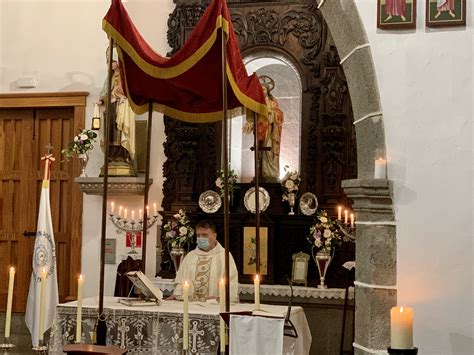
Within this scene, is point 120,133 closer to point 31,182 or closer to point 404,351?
point 31,182

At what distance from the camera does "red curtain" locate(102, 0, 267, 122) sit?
5.34 m

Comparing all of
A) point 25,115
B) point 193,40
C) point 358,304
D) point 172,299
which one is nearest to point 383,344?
point 358,304

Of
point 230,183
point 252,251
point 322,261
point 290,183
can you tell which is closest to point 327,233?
point 322,261

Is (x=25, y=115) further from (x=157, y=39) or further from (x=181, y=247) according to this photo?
(x=181, y=247)

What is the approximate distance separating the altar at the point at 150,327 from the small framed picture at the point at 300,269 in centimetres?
174

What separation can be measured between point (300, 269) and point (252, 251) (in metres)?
0.61

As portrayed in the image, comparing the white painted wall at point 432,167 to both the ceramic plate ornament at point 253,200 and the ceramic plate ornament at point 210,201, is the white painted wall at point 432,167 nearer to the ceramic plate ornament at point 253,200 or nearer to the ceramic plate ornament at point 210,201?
the ceramic plate ornament at point 253,200

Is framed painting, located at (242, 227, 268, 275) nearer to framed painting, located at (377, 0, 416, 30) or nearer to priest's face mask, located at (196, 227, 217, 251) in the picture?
priest's face mask, located at (196, 227, 217, 251)

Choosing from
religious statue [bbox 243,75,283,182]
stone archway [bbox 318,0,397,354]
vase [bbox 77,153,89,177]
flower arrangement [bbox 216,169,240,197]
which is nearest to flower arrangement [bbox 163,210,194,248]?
flower arrangement [bbox 216,169,240,197]

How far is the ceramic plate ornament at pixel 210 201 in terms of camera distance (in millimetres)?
9219

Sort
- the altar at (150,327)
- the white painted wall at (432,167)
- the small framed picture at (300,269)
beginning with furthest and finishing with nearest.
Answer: the small framed picture at (300,269) → the altar at (150,327) → the white painted wall at (432,167)

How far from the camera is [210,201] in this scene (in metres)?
9.23

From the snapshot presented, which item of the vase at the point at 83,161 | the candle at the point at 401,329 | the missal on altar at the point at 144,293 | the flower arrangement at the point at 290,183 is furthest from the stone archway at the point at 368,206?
the vase at the point at 83,161

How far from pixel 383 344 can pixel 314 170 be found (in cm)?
449
